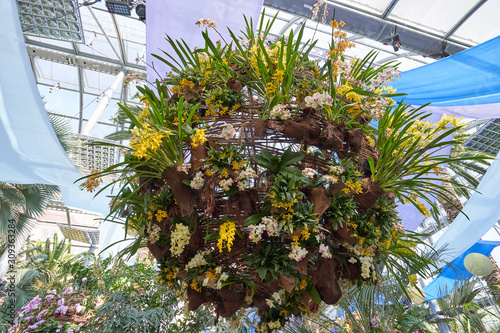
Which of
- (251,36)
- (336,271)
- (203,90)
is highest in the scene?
(251,36)

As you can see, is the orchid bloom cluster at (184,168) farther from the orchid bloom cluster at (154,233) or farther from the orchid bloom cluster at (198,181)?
the orchid bloom cluster at (154,233)

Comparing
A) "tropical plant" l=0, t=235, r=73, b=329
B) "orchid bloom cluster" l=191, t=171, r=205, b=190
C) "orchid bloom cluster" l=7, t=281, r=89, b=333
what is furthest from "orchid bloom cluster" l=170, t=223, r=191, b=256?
"tropical plant" l=0, t=235, r=73, b=329

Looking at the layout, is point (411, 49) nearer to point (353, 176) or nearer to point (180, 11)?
point (180, 11)

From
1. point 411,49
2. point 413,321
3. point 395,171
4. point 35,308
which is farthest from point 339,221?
point 411,49

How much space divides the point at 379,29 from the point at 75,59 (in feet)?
23.4

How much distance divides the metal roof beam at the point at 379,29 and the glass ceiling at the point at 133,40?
3cm

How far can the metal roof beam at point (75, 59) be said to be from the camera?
825 cm

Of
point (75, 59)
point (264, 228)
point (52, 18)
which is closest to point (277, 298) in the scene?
point (264, 228)

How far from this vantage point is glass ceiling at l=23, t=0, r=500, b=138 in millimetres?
4684

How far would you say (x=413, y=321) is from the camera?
379 centimetres

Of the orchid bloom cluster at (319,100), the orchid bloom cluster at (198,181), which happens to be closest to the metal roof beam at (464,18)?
the orchid bloom cluster at (319,100)

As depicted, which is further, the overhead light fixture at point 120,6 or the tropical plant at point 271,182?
the overhead light fixture at point 120,6

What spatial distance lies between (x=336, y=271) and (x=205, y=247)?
1.27ft

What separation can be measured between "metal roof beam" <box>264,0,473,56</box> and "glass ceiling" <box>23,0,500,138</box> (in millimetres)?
27
